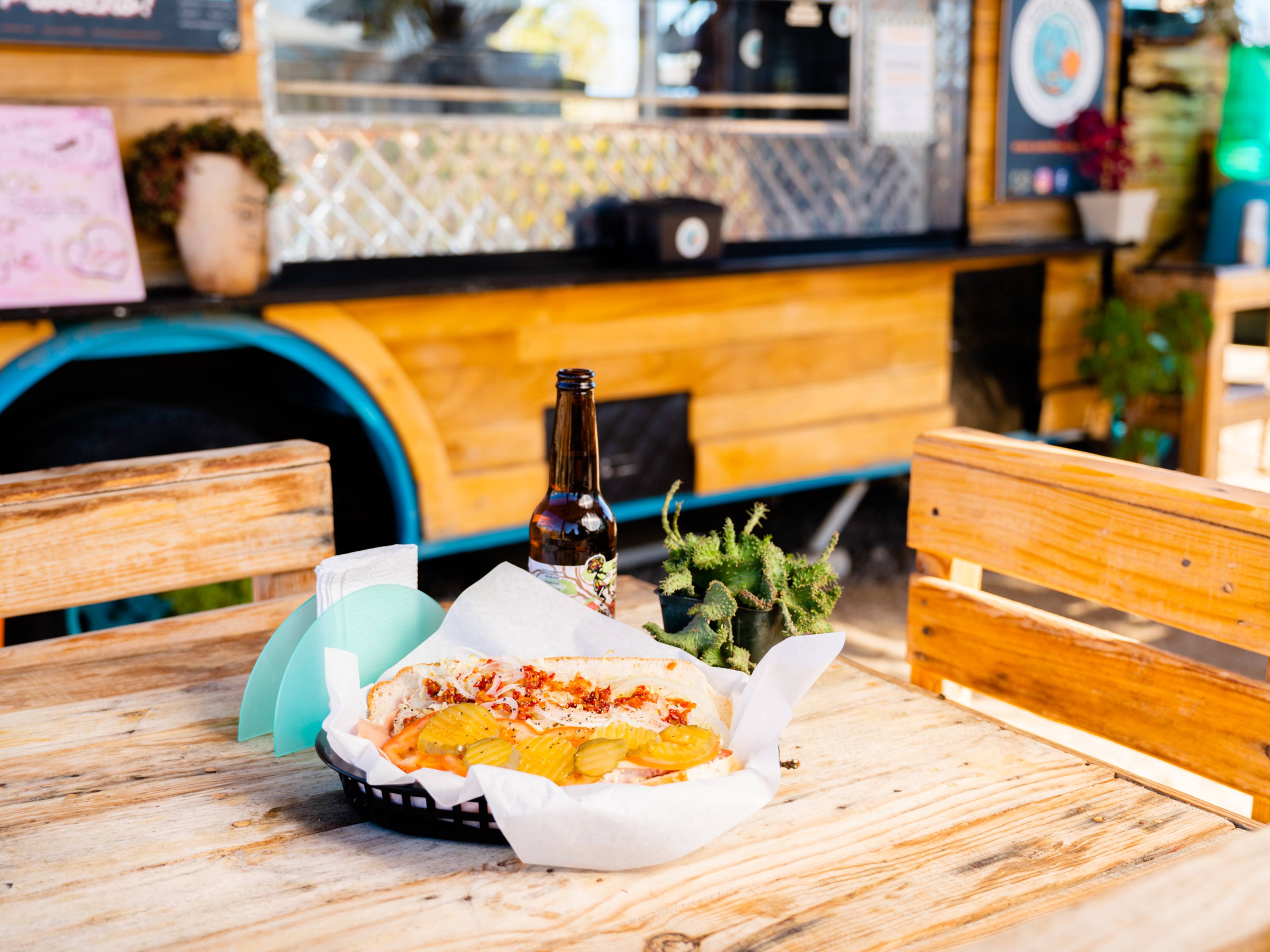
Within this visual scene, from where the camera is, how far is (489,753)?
896mm

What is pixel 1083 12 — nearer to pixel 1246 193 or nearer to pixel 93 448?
pixel 1246 193

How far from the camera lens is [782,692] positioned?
3.13 ft

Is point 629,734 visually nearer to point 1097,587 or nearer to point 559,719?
point 559,719

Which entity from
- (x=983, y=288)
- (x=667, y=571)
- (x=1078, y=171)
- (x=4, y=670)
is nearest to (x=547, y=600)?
(x=667, y=571)

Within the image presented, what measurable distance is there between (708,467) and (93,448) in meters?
1.73

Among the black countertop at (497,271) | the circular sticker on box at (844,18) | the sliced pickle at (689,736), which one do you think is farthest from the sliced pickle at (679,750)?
the circular sticker on box at (844,18)

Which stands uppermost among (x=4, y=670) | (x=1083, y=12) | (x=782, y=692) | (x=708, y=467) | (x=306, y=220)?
(x=1083, y=12)

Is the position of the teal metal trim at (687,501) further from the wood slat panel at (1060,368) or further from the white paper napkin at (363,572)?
the white paper napkin at (363,572)

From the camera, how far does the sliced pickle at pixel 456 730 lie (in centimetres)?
92

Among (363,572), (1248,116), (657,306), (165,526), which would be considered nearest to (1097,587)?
(363,572)

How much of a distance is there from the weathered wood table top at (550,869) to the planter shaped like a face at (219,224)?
1.55 metres

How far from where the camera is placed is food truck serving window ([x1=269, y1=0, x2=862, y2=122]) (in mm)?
2926

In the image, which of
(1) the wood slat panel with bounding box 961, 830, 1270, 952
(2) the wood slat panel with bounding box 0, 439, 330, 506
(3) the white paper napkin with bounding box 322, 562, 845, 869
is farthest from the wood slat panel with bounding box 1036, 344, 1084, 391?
(1) the wood slat panel with bounding box 961, 830, 1270, 952

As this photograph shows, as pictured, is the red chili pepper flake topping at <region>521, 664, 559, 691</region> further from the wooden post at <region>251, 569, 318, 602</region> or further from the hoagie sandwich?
the wooden post at <region>251, 569, 318, 602</region>
